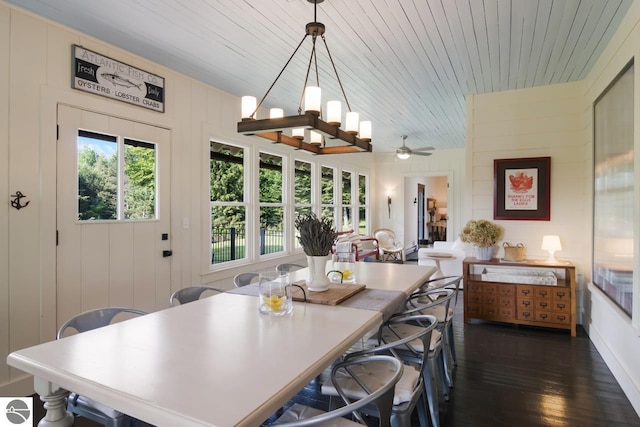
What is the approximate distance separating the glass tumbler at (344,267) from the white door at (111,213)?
177 cm

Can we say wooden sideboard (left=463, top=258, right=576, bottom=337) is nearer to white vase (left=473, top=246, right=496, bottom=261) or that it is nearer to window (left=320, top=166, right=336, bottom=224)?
white vase (left=473, top=246, right=496, bottom=261)

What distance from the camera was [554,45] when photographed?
319 cm

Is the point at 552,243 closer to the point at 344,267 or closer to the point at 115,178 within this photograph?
the point at 344,267

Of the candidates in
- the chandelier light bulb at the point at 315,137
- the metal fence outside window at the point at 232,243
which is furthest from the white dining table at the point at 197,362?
the metal fence outside window at the point at 232,243

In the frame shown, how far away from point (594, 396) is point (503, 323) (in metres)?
1.68

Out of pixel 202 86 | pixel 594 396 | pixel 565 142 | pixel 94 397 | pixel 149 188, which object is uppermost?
pixel 202 86

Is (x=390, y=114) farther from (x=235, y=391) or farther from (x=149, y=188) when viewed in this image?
(x=235, y=391)

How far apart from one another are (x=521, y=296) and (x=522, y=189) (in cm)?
124

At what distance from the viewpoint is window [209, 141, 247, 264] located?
14.5 feet

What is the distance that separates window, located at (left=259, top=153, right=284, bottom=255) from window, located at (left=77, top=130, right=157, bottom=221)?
1.82 meters

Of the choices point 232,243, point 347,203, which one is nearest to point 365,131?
point 232,243

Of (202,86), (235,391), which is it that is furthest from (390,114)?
(235,391)

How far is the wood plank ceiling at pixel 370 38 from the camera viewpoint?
2.57 m

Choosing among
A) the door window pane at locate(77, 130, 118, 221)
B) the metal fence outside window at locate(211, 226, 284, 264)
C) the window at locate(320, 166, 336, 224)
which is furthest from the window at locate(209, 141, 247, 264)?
the window at locate(320, 166, 336, 224)
